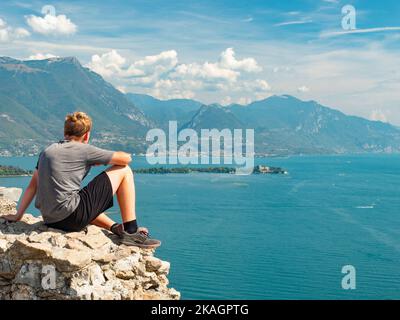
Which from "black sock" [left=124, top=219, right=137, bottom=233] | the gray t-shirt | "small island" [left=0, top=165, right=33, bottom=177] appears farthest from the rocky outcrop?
"small island" [left=0, top=165, right=33, bottom=177]

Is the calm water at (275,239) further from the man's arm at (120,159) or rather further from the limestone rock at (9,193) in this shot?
the man's arm at (120,159)

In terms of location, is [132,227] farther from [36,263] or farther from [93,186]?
[36,263]

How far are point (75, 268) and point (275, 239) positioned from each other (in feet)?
149

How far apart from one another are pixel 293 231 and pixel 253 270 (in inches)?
591

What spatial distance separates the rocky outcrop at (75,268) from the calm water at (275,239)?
26.5 m

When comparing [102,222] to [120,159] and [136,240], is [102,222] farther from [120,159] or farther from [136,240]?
[120,159]

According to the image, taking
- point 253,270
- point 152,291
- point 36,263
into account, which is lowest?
point 253,270

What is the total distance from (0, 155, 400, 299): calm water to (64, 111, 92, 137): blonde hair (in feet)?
88.8

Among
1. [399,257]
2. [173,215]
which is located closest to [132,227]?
[399,257]

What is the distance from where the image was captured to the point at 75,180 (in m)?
5.32

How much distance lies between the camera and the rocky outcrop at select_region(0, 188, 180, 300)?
15.3 feet

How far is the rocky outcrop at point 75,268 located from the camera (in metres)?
4.67

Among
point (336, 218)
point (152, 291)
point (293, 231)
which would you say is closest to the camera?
point (152, 291)

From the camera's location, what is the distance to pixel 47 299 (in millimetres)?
4719
